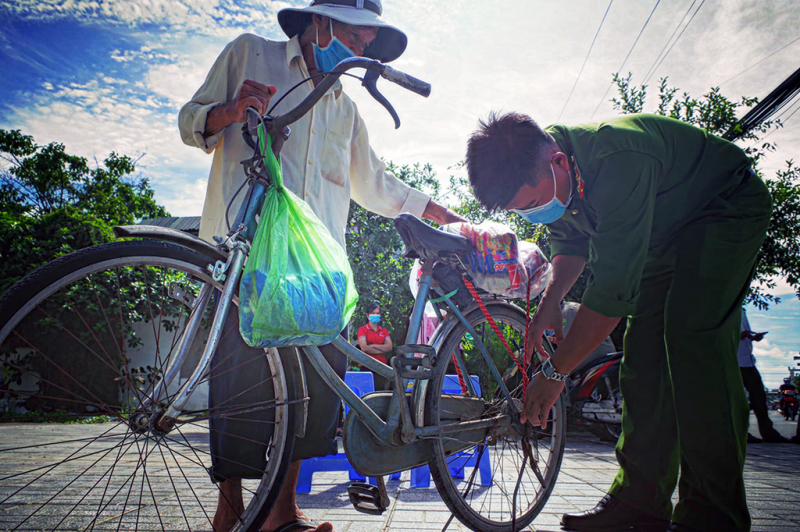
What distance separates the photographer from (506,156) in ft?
5.58

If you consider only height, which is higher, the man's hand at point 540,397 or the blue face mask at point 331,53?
the blue face mask at point 331,53

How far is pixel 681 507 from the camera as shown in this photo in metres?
1.60

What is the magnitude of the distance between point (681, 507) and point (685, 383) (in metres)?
0.43

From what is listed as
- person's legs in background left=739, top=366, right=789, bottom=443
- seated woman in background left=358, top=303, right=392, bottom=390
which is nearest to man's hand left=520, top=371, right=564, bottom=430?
seated woman in background left=358, top=303, right=392, bottom=390

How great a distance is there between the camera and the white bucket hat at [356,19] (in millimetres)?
1819

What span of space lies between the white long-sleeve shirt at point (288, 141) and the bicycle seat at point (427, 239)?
289mm

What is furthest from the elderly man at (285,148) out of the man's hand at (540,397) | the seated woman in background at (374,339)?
the seated woman in background at (374,339)

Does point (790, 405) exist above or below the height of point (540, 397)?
below

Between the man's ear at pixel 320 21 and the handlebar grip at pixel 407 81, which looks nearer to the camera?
the handlebar grip at pixel 407 81

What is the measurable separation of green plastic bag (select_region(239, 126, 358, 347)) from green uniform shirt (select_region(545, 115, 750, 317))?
0.82 m

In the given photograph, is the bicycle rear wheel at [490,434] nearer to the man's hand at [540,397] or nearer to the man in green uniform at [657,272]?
the man in green uniform at [657,272]

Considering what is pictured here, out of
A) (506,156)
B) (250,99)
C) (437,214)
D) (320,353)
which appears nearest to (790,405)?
(437,214)

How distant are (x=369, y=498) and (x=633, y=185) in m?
1.47

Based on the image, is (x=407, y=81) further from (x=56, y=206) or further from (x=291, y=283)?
(x=56, y=206)
